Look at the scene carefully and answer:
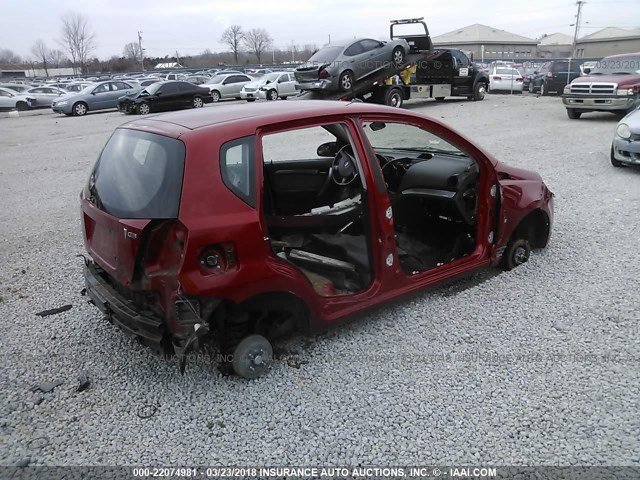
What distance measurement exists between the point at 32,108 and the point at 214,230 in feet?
100

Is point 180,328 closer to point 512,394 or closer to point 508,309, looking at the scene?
point 512,394

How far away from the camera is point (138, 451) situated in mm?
2529

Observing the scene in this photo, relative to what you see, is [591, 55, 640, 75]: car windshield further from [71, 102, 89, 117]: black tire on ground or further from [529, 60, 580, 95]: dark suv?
[71, 102, 89, 117]: black tire on ground

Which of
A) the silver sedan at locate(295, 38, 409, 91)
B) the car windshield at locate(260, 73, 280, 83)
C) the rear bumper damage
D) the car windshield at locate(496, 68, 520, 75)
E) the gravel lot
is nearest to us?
the gravel lot

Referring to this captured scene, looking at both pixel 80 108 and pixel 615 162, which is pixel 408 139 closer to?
pixel 615 162

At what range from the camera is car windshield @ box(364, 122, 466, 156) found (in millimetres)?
3917

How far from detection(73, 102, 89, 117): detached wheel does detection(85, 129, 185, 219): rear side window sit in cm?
2225

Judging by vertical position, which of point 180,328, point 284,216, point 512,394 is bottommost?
point 512,394

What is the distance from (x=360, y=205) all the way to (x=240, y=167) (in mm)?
926

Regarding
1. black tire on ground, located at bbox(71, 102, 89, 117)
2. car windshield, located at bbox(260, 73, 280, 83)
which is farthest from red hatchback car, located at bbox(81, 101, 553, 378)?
black tire on ground, located at bbox(71, 102, 89, 117)

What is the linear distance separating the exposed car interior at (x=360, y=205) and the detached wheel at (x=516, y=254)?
1.59 ft

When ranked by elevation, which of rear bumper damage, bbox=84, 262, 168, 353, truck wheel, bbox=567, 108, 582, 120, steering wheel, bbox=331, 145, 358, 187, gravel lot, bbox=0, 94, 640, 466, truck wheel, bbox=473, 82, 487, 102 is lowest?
gravel lot, bbox=0, 94, 640, 466

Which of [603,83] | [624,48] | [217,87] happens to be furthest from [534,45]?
[603,83]

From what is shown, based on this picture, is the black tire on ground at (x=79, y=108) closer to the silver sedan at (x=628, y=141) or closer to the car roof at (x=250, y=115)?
the silver sedan at (x=628, y=141)
